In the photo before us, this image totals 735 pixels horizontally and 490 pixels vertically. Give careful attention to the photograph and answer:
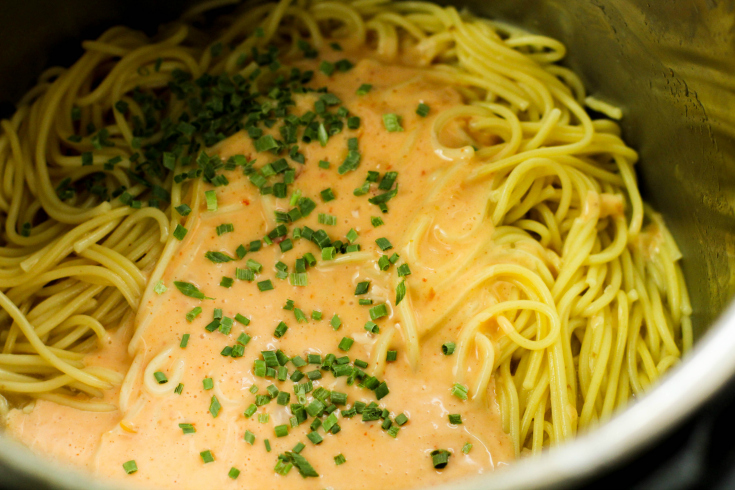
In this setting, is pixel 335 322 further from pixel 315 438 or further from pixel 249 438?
pixel 249 438

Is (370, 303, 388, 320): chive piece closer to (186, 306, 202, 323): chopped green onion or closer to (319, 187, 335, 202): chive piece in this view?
(319, 187, 335, 202): chive piece

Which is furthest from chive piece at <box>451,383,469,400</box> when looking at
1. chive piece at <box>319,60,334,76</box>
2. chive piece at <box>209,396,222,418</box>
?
chive piece at <box>319,60,334,76</box>

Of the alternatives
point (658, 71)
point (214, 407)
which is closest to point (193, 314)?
point (214, 407)

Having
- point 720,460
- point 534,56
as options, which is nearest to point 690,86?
point 534,56

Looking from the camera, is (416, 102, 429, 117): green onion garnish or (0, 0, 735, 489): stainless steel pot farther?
(416, 102, 429, 117): green onion garnish

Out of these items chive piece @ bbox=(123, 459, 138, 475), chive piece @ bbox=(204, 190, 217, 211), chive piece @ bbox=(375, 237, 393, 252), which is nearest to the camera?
chive piece @ bbox=(123, 459, 138, 475)

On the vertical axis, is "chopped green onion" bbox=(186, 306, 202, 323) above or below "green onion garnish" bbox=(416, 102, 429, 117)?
below
